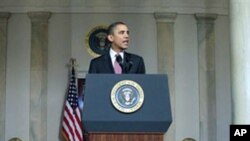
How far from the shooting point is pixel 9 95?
1733cm

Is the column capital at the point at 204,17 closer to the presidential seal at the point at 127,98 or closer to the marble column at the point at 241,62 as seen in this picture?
the marble column at the point at 241,62

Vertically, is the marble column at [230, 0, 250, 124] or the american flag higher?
the marble column at [230, 0, 250, 124]

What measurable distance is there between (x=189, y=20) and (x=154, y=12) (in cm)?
120

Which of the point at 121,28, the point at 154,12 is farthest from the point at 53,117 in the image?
the point at 121,28

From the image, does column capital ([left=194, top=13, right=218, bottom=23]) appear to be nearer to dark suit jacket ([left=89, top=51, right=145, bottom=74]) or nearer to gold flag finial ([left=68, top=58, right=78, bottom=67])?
gold flag finial ([left=68, top=58, right=78, bottom=67])

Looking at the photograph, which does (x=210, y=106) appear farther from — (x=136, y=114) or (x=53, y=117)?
(x=136, y=114)

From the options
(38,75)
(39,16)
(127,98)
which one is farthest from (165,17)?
(127,98)

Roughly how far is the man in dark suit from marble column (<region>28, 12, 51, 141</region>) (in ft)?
41.4

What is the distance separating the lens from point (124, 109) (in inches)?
159

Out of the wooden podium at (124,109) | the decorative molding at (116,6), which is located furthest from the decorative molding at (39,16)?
the wooden podium at (124,109)

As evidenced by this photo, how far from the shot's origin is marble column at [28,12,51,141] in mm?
17078

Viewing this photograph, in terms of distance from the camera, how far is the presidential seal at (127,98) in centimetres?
402

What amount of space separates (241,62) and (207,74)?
332 inches

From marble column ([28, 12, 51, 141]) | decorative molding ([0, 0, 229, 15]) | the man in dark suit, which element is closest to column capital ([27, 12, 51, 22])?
marble column ([28, 12, 51, 141])
